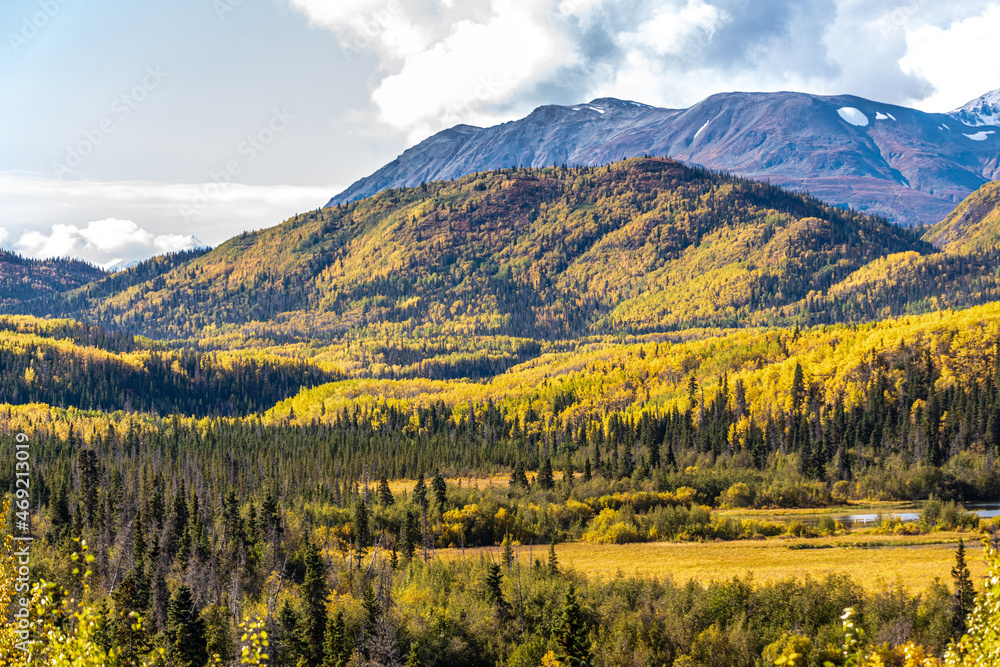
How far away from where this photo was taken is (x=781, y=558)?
11431 centimetres

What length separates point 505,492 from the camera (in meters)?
157

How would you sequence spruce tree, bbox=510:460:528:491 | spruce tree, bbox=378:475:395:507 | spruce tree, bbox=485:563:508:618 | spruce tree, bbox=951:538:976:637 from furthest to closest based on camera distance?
1. spruce tree, bbox=510:460:528:491
2. spruce tree, bbox=378:475:395:507
3. spruce tree, bbox=485:563:508:618
4. spruce tree, bbox=951:538:976:637

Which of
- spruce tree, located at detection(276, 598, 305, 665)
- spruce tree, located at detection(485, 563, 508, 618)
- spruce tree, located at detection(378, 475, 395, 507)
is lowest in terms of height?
spruce tree, located at detection(276, 598, 305, 665)

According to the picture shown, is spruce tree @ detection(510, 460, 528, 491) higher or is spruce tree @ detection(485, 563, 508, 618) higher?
spruce tree @ detection(510, 460, 528, 491)

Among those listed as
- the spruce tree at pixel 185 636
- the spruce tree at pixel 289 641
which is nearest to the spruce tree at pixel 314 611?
the spruce tree at pixel 289 641

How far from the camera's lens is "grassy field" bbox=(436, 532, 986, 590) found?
10031cm

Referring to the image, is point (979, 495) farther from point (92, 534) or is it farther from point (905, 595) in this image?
point (92, 534)

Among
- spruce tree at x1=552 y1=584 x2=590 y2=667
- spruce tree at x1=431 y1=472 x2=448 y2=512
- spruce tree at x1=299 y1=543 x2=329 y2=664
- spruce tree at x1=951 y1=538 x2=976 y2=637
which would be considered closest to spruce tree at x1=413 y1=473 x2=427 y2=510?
spruce tree at x1=431 y1=472 x2=448 y2=512

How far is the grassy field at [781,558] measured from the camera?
10031 cm

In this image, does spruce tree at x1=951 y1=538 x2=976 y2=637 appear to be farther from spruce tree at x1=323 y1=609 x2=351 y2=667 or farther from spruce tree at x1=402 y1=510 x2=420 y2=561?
spruce tree at x1=402 y1=510 x2=420 y2=561

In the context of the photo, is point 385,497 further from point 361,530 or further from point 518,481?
point 518,481

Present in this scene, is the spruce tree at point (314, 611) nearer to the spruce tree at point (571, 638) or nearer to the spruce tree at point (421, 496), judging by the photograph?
the spruce tree at point (571, 638)

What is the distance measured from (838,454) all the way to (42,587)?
166 meters

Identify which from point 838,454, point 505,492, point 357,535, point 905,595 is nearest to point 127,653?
point 357,535
